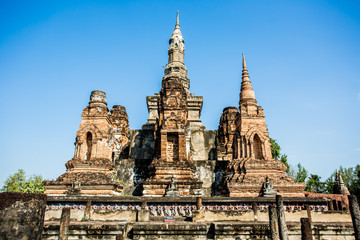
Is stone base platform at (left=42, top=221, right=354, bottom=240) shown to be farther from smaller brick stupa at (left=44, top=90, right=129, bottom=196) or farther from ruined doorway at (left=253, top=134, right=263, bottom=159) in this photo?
ruined doorway at (left=253, top=134, right=263, bottom=159)

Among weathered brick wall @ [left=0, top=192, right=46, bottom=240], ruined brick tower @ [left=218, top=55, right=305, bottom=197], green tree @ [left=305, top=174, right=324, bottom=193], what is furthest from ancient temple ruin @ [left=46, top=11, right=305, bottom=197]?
green tree @ [left=305, top=174, right=324, bottom=193]

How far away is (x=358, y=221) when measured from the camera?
546cm

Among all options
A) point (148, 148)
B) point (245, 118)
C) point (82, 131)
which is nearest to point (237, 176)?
point (245, 118)

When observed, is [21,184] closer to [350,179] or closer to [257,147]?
[257,147]

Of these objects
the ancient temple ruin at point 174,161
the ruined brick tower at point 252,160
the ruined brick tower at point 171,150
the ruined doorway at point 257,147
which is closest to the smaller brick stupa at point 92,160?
the ancient temple ruin at point 174,161

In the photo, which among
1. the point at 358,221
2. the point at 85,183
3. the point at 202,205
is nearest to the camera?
the point at 358,221

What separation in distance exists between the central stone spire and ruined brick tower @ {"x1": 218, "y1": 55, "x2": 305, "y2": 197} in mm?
5671

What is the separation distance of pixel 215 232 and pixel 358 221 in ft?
9.36

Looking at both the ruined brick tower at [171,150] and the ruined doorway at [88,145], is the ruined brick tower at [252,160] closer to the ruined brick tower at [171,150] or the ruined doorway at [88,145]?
the ruined brick tower at [171,150]

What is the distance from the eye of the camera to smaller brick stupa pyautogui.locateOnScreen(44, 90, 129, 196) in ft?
48.9

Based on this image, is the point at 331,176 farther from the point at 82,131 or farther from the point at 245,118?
the point at 82,131

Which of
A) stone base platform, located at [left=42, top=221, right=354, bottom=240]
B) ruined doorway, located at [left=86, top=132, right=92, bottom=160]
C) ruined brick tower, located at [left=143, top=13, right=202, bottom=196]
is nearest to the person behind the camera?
stone base platform, located at [left=42, top=221, right=354, bottom=240]

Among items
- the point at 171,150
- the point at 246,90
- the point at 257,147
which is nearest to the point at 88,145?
the point at 171,150

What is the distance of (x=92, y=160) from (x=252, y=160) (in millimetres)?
9005
